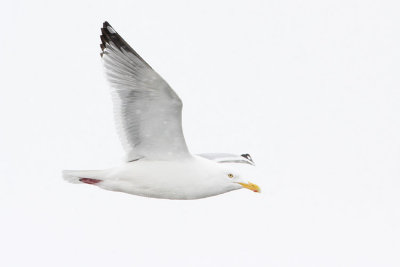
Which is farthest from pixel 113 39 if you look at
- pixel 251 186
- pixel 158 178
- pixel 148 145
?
pixel 251 186

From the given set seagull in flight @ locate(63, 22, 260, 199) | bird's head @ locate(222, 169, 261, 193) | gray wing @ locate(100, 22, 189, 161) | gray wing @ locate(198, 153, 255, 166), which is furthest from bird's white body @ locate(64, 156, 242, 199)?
gray wing @ locate(198, 153, 255, 166)

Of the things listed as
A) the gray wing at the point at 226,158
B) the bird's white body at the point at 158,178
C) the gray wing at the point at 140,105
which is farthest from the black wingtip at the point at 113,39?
the gray wing at the point at 226,158

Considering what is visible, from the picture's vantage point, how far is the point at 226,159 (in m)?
9.13

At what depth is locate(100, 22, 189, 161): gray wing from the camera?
7.28m

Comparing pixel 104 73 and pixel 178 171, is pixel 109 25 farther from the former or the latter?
pixel 178 171

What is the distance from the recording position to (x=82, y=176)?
7859 millimetres

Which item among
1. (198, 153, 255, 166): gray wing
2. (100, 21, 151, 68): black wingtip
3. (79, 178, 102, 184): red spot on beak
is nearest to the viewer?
(100, 21, 151, 68): black wingtip

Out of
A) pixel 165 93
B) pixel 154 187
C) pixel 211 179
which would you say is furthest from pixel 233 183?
pixel 165 93

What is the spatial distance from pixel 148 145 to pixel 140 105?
502mm

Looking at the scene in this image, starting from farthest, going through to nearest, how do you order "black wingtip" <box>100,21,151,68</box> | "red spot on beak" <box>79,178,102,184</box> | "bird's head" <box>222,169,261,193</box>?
"bird's head" <box>222,169,261,193</box>, "red spot on beak" <box>79,178,102,184</box>, "black wingtip" <box>100,21,151,68</box>

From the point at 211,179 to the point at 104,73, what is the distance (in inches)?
62.2

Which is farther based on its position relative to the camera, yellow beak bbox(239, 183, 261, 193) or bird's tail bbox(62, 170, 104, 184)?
yellow beak bbox(239, 183, 261, 193)

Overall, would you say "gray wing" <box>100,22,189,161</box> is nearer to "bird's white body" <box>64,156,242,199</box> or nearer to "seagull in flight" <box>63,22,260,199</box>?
"seagull in flight" <box>63,22,260,199</box>

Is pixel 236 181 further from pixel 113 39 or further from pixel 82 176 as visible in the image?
pixel 113 39
